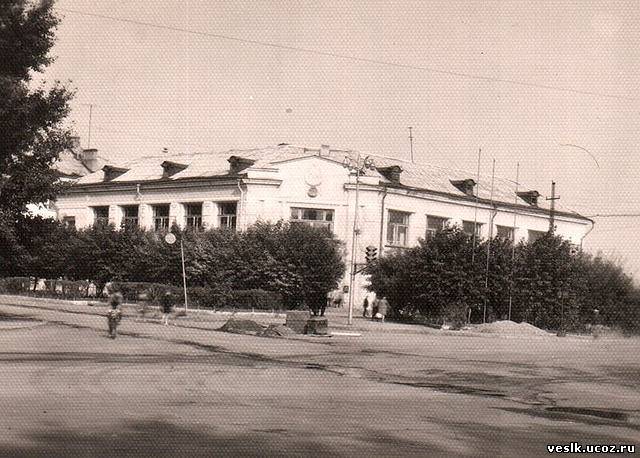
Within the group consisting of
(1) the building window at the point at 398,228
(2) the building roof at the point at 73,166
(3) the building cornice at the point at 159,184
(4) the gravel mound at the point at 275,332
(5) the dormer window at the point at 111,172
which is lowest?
(4) the gravel mound at the point at 275,332

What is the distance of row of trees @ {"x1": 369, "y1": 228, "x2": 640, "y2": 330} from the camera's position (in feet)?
139

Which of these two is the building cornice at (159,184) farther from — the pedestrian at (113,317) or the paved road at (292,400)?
the paved road at (292,400)

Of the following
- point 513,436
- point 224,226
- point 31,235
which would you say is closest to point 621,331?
point 224,226

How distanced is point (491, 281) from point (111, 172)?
30.3m

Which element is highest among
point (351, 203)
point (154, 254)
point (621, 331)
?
point (351, 203)

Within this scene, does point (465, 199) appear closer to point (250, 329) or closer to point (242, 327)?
point (250, 329)

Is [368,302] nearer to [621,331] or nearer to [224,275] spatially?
[224,275]

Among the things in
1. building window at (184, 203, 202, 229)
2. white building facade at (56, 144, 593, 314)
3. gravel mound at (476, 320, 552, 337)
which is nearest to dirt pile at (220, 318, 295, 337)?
gravel mound at (476, 320, 552, 337)

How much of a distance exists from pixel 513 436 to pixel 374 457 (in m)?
2.21

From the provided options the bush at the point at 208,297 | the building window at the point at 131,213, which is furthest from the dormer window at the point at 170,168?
the bush at the point at 208,297

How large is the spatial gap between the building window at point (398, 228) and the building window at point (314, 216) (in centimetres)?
431

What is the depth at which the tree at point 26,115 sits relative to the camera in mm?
23922

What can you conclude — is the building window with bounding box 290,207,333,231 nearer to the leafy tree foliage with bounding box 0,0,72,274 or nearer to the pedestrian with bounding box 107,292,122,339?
the leafy tree foliage with bounding box 0,0,72,274

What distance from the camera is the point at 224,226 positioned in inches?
2010
